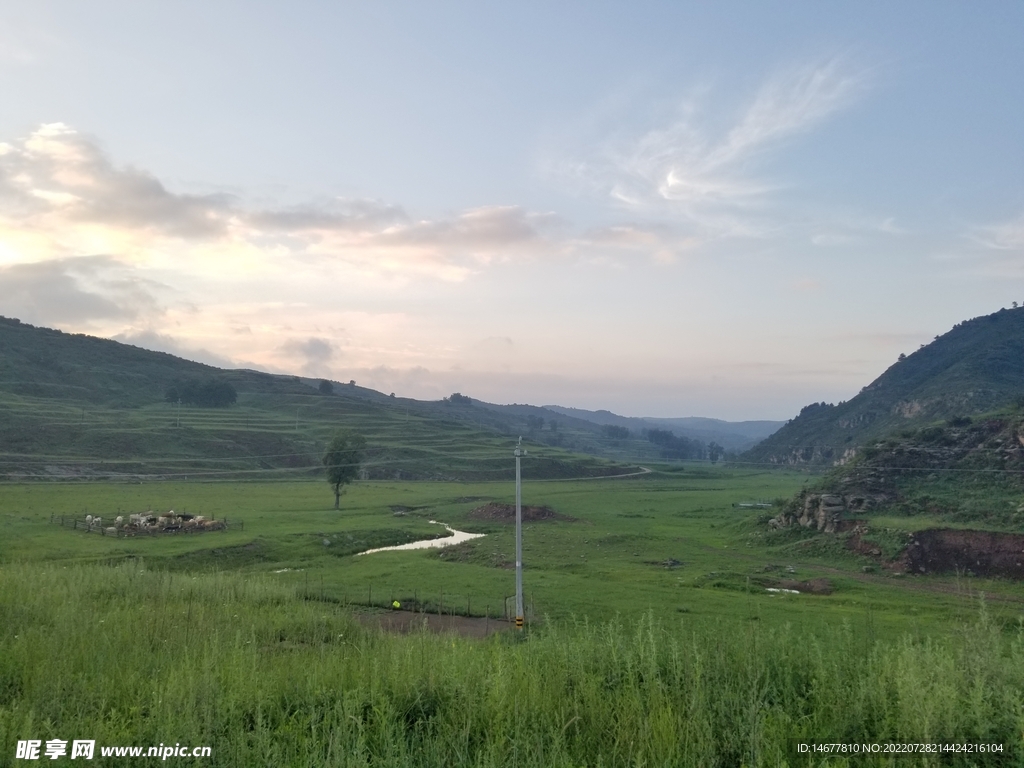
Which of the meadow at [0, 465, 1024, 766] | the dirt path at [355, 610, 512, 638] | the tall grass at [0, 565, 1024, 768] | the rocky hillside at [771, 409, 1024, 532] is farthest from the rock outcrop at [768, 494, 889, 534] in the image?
the tall grass at [0, 565, 1024, 768]

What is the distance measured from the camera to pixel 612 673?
10.9 meters

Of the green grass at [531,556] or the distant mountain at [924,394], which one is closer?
the green grass at [531,556]

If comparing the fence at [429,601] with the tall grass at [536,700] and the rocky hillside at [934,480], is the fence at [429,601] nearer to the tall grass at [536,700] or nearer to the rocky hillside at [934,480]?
the tall grass at [536,700]

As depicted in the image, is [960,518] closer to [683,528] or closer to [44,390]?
[683,528]

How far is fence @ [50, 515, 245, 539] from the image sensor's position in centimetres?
4506

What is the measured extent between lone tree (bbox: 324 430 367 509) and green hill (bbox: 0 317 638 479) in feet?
65.2

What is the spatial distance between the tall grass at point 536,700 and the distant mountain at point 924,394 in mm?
84608

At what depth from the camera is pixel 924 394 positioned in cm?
11819

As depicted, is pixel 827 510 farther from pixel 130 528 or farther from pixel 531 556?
pixel 130 528

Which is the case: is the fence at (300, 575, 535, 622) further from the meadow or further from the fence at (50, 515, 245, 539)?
the fence at (50, 515, 245, 539)

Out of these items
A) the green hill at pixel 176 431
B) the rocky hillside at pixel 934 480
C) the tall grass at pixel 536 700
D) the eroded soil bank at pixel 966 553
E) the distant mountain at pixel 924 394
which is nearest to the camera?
the tall grass at pixel 536 700

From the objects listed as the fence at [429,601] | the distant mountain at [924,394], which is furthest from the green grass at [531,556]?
the distant mountain at [924,394]

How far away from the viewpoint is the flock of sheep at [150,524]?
4556 centimetres

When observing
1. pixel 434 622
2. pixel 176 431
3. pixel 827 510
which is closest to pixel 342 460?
pixel 827 510
